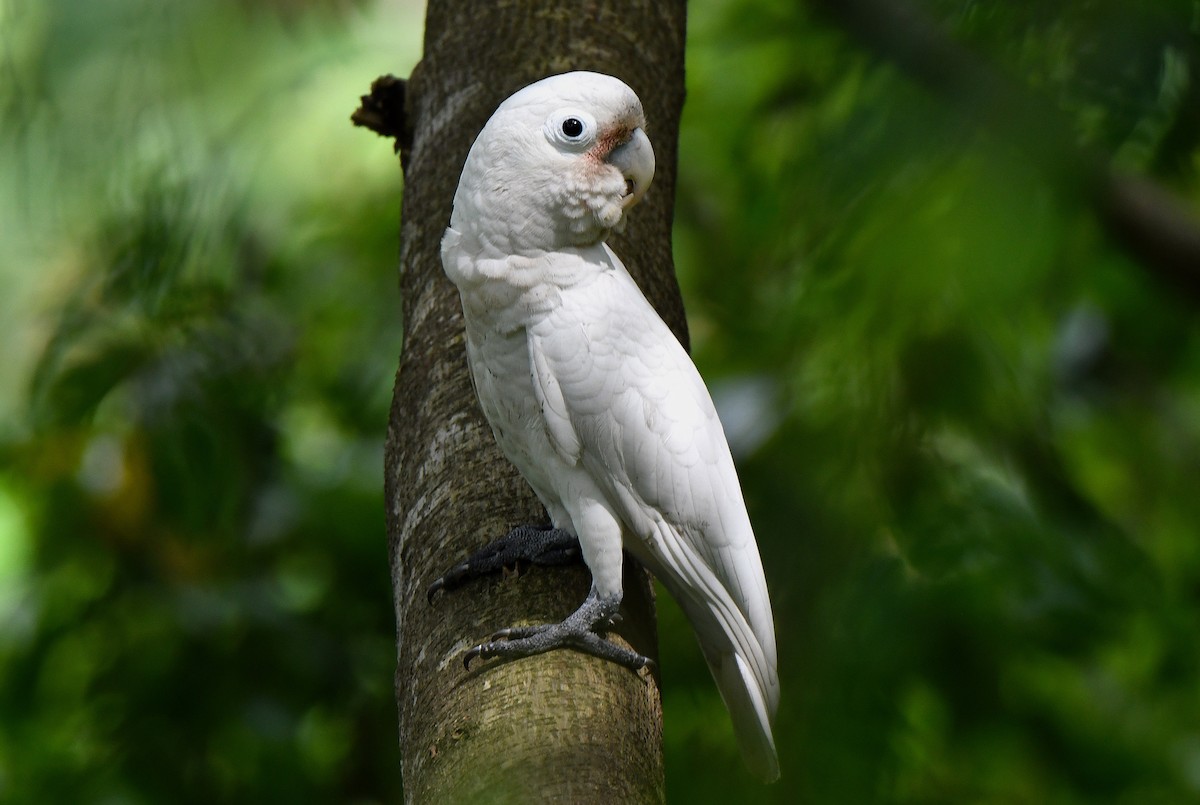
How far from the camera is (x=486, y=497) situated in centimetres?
253

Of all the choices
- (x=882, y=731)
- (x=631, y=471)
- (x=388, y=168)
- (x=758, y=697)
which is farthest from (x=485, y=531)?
(x=388, y=168)

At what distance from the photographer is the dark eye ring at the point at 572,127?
7.80 ft

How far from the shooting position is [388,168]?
469 centimetres

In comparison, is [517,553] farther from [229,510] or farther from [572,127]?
[229,510]

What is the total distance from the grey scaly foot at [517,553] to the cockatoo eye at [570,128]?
825 mm

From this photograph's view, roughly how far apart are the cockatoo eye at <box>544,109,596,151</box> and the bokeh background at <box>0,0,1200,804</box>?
0.45m

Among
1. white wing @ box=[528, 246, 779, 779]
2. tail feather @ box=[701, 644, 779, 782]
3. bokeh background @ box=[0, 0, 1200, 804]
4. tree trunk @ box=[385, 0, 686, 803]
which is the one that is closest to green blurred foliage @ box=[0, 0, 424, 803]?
bokeh background @ box=[0, 0, 1200, 804]

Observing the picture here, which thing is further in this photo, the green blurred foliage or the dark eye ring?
the green blurred foliage

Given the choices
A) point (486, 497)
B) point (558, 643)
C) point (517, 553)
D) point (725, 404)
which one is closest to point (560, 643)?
point (558, 643)

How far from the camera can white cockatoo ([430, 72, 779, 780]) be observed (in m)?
2.38

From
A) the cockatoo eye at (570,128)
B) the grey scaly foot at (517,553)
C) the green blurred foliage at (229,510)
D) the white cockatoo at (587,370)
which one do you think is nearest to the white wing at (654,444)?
the white cockatoo at (587,370)

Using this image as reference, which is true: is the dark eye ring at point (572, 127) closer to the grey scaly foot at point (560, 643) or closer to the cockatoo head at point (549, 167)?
the cockatoo head at point (549, 167)

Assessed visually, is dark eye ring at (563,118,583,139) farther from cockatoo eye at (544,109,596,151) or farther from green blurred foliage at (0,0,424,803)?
green blurred foliage at (0,0,424,803)

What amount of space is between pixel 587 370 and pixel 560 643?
581 millimetres
